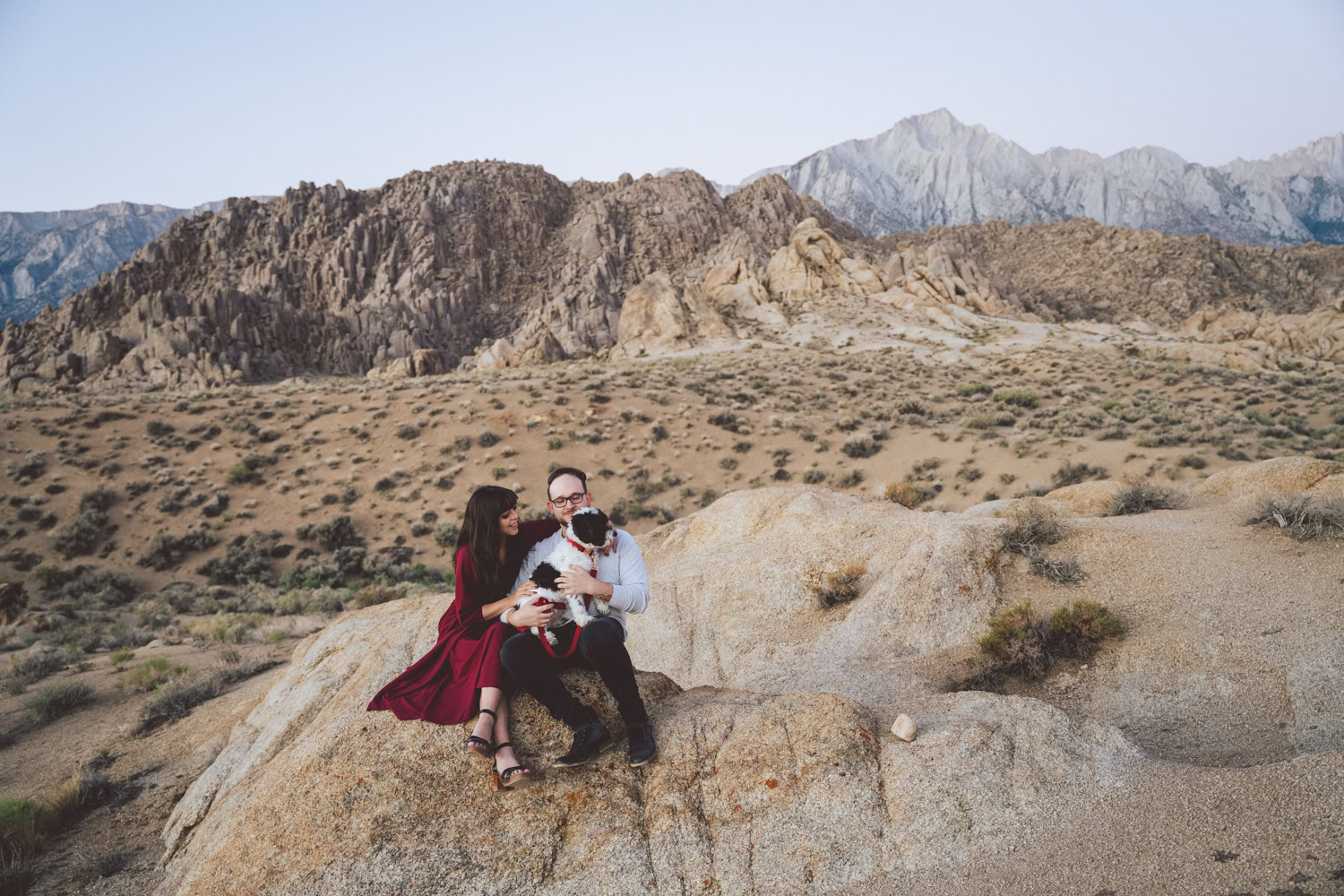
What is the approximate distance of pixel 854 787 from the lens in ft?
11.8

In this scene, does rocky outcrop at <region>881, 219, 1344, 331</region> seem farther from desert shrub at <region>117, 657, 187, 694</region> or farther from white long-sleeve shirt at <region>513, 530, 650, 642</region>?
desert shrub at <region>117, 657, 187, 694</region>

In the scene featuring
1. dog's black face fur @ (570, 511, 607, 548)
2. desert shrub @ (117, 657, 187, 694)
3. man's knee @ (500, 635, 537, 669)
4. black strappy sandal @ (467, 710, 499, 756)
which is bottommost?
desert shrub @ (117, 657, 187, 694)

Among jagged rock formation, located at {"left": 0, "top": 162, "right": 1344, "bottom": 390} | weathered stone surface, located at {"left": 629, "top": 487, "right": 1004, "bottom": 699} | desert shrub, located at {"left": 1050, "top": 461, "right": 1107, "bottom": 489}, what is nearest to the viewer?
weathered stone surface, located at {"left": 629, "top": 487, "right": 1004, "bottom": 699}

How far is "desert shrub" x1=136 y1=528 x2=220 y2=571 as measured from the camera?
18.8m

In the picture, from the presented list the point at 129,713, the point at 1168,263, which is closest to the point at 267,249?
the point at 129,713

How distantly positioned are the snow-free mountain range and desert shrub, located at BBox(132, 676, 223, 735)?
162704mm

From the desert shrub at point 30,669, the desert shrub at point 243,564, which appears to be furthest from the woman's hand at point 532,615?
the desert shrub at point 243,564

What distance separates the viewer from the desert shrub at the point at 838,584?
24.5ft

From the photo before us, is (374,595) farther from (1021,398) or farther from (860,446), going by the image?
(1021,398)

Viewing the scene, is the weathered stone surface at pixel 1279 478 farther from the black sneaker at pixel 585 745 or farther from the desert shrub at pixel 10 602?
the desert shrub at pixel 10 602

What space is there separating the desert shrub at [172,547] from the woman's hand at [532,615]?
20.7 meters

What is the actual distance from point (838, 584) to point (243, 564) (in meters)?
18.6

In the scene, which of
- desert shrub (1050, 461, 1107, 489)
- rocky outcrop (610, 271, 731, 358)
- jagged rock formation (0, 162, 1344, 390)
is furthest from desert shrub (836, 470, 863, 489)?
rocky outcrop (610, 271, 731, 358)

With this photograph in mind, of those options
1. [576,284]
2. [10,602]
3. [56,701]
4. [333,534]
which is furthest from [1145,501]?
[576,284]
